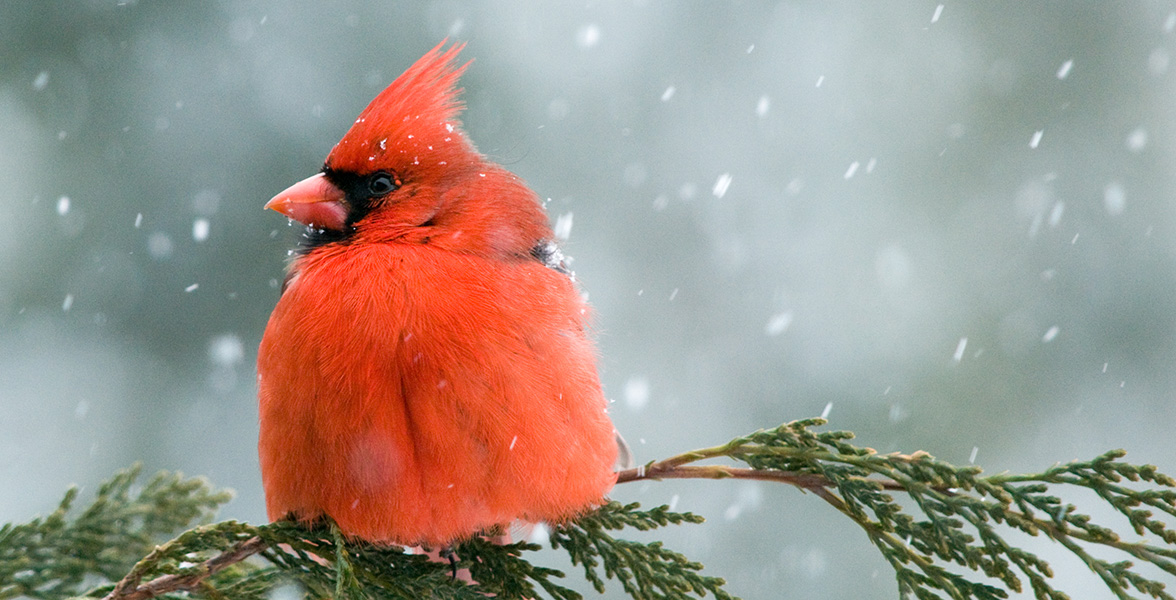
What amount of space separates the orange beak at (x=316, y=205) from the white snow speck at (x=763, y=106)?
3.27 m

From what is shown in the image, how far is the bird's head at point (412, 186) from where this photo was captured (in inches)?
80.7

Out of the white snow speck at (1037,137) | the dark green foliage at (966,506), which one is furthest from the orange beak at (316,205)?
the white snow speck at (1037,137)

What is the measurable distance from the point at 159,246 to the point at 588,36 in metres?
2.26

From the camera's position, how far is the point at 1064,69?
4668 mm

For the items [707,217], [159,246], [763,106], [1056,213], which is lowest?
[159,246]

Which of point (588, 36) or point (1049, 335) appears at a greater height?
point (588, 36)

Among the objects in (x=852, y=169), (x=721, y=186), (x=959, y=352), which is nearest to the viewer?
(x=959, y=352)

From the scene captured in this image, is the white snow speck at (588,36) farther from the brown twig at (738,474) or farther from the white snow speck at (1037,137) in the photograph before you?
the brown twig at (738,474)

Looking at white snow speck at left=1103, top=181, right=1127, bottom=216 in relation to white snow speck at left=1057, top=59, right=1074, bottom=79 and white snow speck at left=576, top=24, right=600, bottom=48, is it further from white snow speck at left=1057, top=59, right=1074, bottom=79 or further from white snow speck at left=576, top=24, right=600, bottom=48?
white snow speck at left=576, top=24, right=600, bottom=48

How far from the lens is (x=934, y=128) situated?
15.1ft

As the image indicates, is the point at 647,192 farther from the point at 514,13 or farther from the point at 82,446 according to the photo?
the point at 82,446

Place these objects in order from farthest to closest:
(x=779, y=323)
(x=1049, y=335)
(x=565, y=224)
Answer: (x=779, y=323) → (x=1049, y=335) → (x=565, y=224)

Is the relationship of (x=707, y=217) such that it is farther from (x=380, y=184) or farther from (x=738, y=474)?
(x=738, y=474)

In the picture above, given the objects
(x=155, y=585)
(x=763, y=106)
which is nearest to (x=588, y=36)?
(x=763, y=106)
